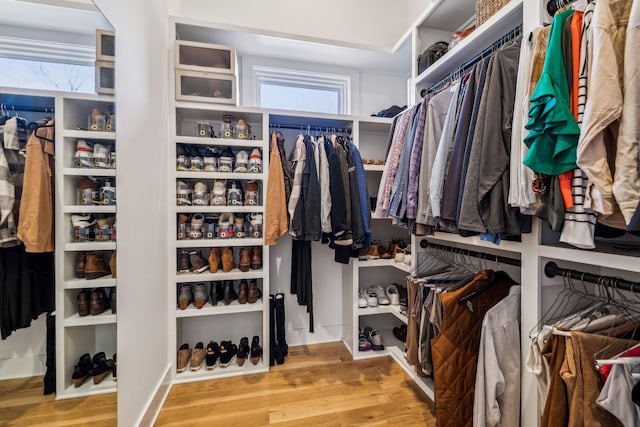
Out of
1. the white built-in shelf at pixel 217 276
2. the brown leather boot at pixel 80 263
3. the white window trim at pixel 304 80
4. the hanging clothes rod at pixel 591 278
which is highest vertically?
the white window trim at pixel 304 80

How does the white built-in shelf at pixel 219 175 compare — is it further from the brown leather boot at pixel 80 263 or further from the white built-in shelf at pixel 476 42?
the white built-in shelf at pixel 476 42

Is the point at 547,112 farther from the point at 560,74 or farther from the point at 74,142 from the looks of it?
the point at 74,142

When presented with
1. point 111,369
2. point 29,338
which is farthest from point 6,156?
point 111,369

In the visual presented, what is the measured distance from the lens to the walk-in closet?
2.44 feet

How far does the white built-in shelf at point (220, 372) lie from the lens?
6.05 ft

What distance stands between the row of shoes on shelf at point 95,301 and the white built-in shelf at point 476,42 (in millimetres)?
1924

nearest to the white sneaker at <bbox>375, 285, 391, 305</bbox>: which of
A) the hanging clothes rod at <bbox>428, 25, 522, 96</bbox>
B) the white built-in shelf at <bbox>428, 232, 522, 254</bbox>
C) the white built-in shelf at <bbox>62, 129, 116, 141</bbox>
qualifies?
the white built-in shelf at <bbox>428, 232, 522, 254</bbox>

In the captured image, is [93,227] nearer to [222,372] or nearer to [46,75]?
[46,75]

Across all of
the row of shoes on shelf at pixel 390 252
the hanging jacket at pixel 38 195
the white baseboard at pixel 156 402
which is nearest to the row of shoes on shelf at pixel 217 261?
the white baseboard at pixel 156 402

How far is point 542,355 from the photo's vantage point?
35.3 inches

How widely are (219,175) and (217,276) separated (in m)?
0.68

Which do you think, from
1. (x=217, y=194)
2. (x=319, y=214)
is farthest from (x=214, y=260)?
(x=319, y=214)

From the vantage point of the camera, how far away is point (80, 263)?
0.94m

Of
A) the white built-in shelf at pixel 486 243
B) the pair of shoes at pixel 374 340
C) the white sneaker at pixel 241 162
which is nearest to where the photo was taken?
the white built-in shelf at pixel 486 243
